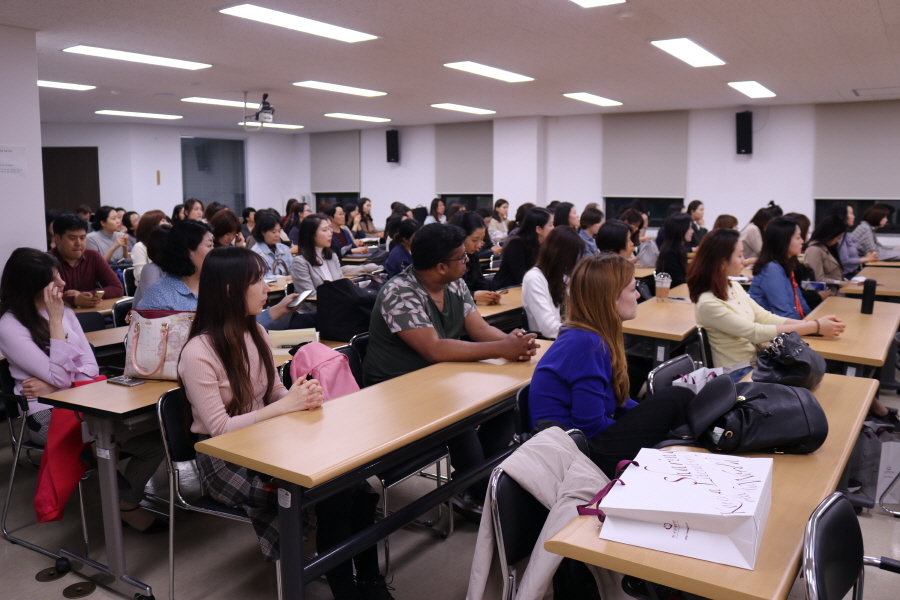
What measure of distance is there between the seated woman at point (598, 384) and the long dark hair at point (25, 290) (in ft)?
7.17

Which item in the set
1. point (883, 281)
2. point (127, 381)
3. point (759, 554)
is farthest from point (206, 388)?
point (883, 281)

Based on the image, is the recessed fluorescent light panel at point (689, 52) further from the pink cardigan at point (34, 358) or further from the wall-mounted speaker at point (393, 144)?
the wall-mounted speaker at point (393, 144)

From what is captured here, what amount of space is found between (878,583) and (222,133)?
43.6ft

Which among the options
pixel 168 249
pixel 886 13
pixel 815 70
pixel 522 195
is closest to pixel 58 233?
pixel 168 249

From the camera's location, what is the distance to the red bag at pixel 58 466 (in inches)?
99.3

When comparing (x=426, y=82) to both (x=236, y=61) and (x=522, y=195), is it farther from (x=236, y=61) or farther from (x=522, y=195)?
(x=522, y=195)

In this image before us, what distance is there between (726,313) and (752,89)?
20.3ft

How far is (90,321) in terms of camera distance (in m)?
3.89

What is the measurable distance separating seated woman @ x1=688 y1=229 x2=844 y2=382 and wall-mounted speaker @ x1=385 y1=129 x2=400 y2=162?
10.4m

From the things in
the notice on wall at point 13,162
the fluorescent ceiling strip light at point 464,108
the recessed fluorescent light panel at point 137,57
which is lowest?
the notice on wall at point 13,162

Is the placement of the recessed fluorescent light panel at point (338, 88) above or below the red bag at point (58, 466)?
above

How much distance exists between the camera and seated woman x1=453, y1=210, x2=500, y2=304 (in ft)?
14.9

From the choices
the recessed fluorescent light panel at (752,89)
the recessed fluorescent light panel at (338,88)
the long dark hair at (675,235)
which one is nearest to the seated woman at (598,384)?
the long dark hair at (675,235)

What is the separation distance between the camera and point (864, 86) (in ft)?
26.6
